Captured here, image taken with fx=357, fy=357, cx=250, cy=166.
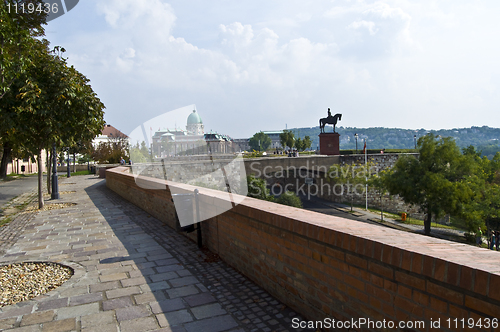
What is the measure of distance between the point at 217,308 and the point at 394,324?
6.68ft

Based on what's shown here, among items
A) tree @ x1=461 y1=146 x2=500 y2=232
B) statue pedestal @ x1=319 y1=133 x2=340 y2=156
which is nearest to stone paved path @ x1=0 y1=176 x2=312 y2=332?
tree @ x1=461 y1=146 x2=500 y2=232

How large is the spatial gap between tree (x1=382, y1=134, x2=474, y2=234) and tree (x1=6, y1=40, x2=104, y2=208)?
25749 millimetres

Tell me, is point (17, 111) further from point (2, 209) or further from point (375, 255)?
point (375, 255)

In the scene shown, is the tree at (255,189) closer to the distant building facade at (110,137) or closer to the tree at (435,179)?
the tree at (435,179)

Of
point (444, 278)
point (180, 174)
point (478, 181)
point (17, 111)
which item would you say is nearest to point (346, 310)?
point (444, 278)

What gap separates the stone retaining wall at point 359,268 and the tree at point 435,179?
27.3 metres

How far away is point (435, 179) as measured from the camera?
1109 inches

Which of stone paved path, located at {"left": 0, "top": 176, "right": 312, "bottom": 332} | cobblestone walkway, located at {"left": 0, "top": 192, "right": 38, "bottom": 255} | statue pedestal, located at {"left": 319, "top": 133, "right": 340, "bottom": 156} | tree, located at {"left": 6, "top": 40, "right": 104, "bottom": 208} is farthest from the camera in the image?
statue pedestal, located at {"left": 319, "top": 133, "right": 340, "bottom": 156}

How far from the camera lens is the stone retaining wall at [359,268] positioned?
205 cm

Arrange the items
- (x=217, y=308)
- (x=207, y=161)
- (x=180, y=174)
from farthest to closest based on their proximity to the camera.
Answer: (x=207, y=161) → (x=180, y=174) → (x=217, y=308)

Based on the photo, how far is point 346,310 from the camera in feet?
9.78

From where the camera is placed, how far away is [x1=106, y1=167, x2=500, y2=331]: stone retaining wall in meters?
2.05

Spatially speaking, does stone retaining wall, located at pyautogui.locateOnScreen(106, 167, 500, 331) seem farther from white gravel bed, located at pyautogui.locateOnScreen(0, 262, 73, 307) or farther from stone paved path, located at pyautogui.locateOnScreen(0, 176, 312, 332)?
white gravel bed, located at pyautogui.locateOnScreen(0, 262, 73, 307)

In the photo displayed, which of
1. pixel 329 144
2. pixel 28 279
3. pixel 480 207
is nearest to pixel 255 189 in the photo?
pixel 480 207
